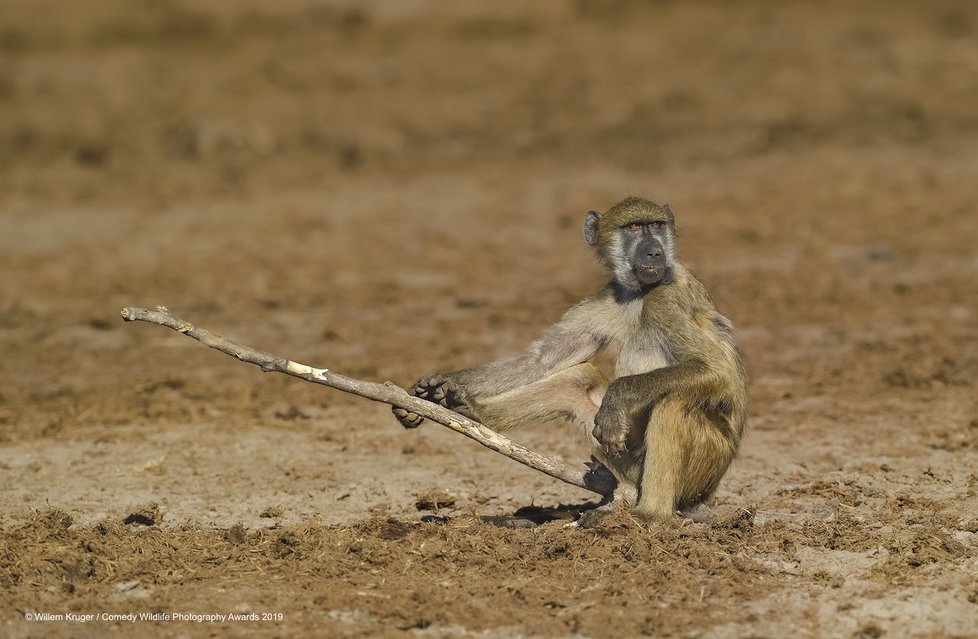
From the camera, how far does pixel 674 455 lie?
6.23m

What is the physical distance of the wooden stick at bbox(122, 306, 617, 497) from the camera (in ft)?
19.5

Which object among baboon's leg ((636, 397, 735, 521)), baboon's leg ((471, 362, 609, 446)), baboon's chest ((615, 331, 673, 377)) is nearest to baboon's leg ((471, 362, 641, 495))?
baboon's leg ((471, 362, 609, 446))

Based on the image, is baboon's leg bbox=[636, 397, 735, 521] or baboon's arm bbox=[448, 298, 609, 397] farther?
baboon's arm bbox=[448, 298, 609, 397]

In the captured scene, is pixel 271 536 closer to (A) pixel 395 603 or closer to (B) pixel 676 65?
(A) pixel 395 603

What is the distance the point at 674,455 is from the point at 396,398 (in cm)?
135

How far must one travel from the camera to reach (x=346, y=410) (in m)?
9.01

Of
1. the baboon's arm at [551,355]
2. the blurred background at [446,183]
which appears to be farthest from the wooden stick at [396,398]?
the blurred background at [446,183]

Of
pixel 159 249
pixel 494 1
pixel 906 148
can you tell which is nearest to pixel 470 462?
pixel 159 249

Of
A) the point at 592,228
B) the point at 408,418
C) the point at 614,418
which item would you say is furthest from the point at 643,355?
the point at 408,418

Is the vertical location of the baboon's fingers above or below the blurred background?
below

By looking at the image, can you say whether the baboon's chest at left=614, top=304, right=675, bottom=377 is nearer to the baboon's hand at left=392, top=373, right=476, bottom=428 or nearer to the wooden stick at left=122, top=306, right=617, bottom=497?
the wooden stick at left=122, top=306, right=617, bottom=497

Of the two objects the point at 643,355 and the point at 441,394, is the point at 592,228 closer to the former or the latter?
the point at 643,355

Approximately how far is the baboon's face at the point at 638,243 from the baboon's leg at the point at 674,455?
30.1 inches

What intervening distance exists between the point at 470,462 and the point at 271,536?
163 centimetres
